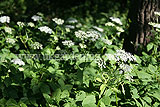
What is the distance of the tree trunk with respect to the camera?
2961mm

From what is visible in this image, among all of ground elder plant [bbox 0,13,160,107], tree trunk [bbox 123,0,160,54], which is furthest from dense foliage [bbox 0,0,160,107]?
tree trunk [bbox 123,0,160,54]

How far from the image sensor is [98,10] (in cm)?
705

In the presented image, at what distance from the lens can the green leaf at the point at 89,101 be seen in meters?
1.94

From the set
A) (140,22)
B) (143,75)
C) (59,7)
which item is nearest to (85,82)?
(143,75)

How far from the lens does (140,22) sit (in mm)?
3006

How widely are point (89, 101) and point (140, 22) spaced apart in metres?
1.58

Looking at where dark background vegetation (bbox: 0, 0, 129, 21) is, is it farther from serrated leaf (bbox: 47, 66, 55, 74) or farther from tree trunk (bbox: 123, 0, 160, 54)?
serrated leaf (bbox: 47, 66, 55, 74)

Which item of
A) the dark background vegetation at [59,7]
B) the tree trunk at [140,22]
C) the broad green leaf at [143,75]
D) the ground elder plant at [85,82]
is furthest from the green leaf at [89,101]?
the dark background vegetation at [59,7]

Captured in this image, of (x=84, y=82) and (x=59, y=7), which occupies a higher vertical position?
(x=59, y=7)

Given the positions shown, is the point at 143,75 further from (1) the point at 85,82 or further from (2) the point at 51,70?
(2) the point at 51,70

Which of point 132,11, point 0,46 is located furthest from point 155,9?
point 0,46

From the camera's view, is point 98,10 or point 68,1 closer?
point 98,10

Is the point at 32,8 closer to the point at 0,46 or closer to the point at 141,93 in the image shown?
the point at 0,46

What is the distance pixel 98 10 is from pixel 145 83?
5.04 m
